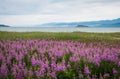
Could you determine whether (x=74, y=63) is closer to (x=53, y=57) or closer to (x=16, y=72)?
(x=53, y=57)

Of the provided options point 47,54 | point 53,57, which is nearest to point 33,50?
point 47,54

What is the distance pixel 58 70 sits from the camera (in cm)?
633

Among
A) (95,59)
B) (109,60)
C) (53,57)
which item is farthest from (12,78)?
(109,60)

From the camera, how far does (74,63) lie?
23.8ft

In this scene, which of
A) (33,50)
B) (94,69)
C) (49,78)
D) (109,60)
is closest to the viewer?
(49,78)

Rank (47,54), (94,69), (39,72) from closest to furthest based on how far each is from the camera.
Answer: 1. (39,72)
2. (94,69)
3. (47,54)

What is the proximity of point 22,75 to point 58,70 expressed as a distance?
985 mm

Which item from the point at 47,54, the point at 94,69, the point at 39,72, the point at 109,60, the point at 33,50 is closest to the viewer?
the point at 39,72

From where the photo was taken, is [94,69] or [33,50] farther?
[33,50]

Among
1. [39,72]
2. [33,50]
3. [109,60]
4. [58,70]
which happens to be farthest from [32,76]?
[33,50]

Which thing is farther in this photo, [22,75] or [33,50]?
[33,50]

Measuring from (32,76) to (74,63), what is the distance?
1737mm

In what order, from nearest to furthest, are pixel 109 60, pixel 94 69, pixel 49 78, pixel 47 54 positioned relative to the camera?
pixel 49 78 < pixel 94 69 < pixel 109 60 < pixel 47 54

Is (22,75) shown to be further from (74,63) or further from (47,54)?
(47,54)
